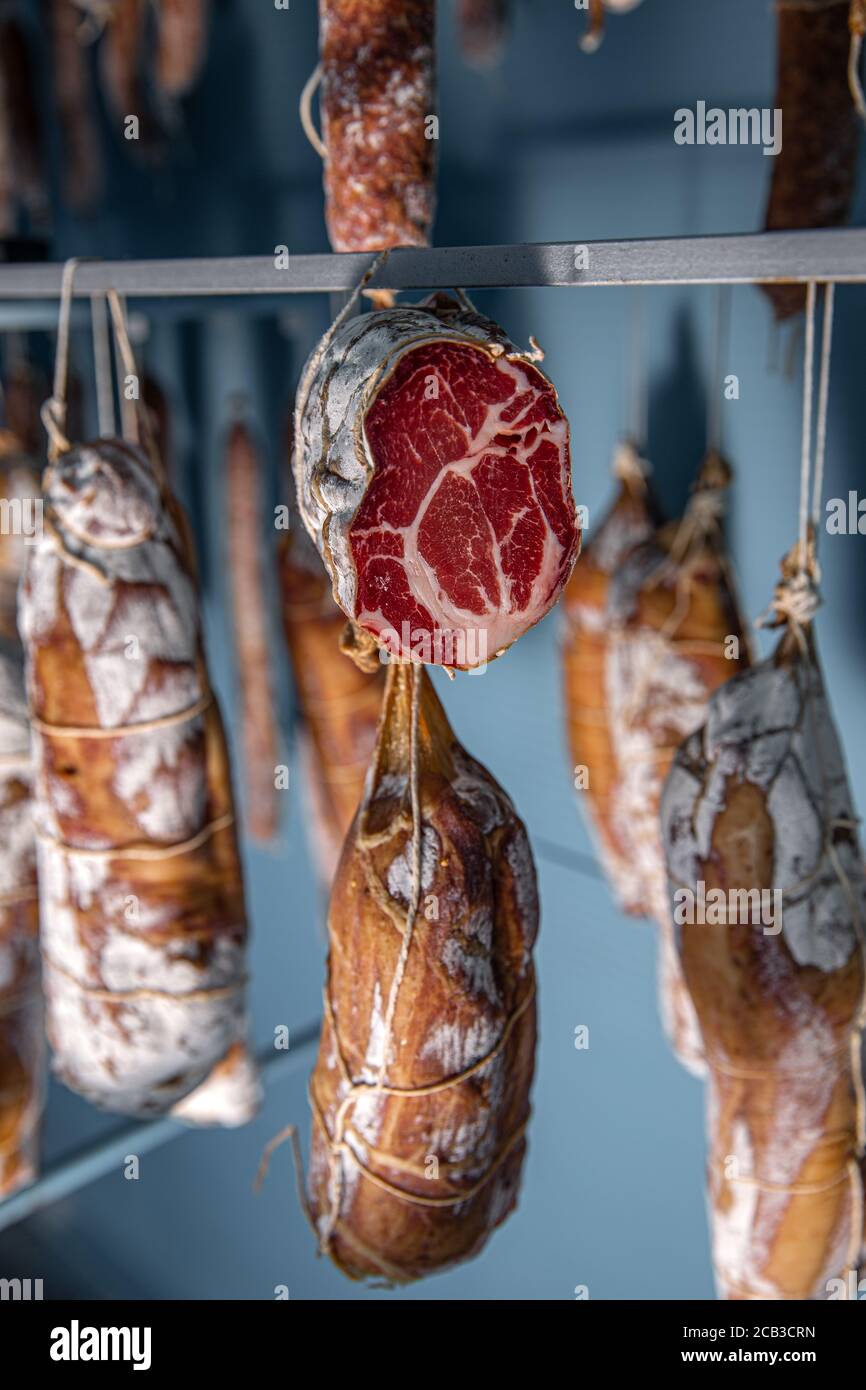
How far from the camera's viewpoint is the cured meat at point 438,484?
1.20 metres

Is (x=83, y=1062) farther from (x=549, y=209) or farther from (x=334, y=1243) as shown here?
(x=549, y=209)

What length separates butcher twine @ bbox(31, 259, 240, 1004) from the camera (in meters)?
1.73

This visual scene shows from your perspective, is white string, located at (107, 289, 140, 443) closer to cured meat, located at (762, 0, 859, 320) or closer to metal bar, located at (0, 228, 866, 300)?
metal bar, located at (0, 228, 866, 300)

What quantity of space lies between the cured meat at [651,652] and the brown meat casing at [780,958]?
37 centimetres

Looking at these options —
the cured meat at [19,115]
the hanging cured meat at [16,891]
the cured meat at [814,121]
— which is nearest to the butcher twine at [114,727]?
the hanging cured meat at [16,891]

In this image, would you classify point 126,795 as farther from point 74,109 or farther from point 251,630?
point 74,109

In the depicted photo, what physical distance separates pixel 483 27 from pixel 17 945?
2.04m

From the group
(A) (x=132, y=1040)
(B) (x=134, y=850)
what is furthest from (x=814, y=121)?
(A) (x=132, y=1040)

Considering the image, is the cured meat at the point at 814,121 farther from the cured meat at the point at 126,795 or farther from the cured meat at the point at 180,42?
the cured meat at the point at 180,42

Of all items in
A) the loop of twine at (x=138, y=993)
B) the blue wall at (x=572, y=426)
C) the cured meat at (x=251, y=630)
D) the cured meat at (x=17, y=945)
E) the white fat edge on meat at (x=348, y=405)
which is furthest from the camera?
the cured meat at (x=251, y=630)

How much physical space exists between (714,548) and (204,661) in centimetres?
90

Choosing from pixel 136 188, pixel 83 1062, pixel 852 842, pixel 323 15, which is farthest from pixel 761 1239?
pixel 136 188

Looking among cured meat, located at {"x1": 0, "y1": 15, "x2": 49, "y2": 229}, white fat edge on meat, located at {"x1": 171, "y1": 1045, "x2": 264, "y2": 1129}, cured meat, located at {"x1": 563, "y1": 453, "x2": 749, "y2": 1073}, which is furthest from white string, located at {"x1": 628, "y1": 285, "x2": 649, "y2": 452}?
cured meat, located at {"x1": 0, "y1": 15, "x2": 49, "y2": 229}

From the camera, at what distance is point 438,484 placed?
4.02 ft
